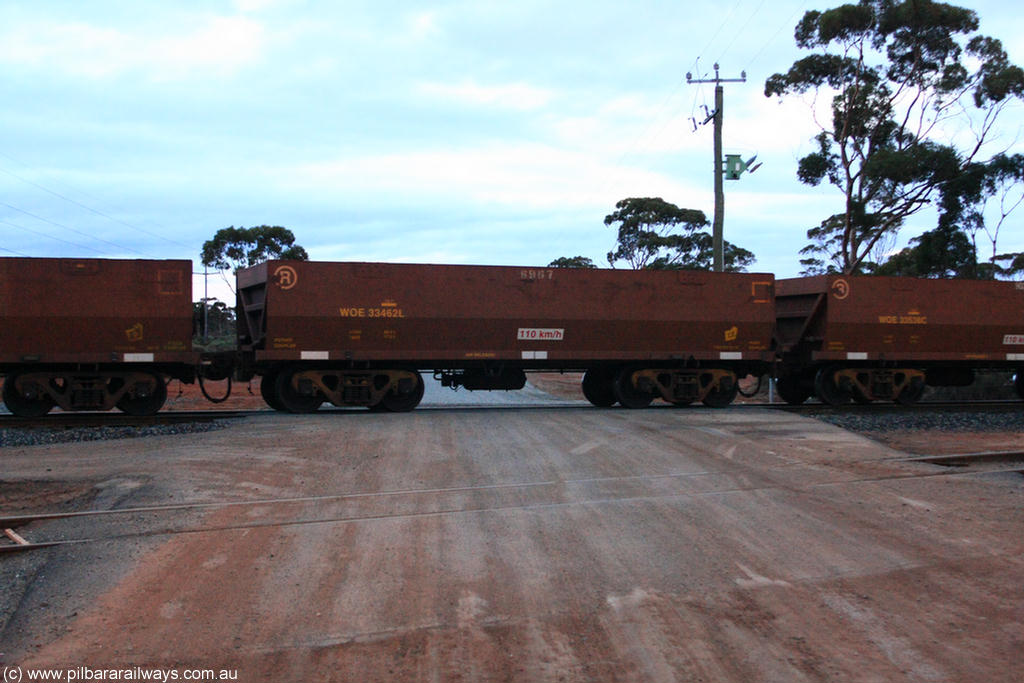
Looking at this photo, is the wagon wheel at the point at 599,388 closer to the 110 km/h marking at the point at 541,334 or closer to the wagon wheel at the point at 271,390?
the 110 km/h marking at the point at 541,334

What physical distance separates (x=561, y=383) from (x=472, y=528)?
34.5m

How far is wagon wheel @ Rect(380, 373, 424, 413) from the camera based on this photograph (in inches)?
619

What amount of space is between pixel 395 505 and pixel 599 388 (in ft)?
36.4

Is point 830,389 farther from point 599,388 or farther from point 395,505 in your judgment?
point 395,505

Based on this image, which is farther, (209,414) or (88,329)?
(209,414)

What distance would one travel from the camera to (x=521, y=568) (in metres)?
5.81

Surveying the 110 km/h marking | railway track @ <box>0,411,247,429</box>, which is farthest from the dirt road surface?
the 110 km/h marking

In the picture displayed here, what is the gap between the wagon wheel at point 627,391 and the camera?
16.9 metres

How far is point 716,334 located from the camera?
16891 mm

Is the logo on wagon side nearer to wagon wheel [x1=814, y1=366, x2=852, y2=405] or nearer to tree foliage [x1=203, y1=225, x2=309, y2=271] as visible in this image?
wagon wheel [x1=814, y1=366, x2=852, y2=405]

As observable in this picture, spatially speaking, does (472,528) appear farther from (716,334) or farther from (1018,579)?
(716,334)

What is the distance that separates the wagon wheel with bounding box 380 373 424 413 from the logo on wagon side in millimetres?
2802

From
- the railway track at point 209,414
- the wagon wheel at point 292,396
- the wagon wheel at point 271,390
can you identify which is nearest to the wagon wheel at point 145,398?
the railway track at point 209,414

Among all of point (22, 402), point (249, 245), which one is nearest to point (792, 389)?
point (22, 402)
